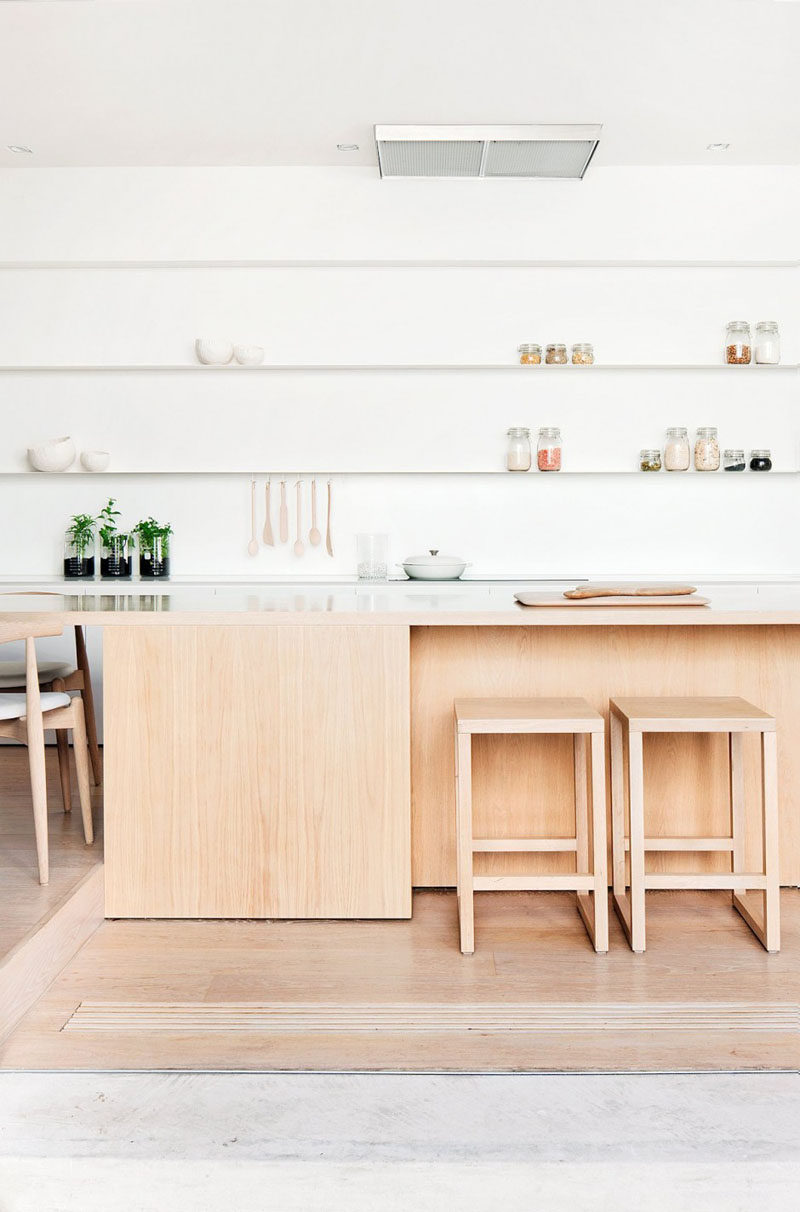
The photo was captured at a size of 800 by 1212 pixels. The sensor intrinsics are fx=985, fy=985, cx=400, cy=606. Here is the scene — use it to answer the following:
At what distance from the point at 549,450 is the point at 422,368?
0.68m

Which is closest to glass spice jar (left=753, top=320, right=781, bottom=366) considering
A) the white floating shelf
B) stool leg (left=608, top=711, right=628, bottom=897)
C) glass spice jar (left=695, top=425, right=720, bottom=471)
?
the white floating shelf

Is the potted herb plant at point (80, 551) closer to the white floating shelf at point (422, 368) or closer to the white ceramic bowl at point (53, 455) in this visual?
the white ceramic bowl at point (53, 455)

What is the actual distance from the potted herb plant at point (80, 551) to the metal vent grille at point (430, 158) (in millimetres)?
2028

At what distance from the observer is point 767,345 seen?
435 centimetres

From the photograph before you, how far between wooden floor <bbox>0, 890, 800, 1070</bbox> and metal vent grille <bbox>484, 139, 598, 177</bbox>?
2.91 metres

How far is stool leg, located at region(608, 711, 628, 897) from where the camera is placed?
2574 millimetres

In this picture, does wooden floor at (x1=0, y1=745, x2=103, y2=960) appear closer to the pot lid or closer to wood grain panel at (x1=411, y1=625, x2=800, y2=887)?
wood grain panel at (x1=411, y1=625, x2=800, y2=887)

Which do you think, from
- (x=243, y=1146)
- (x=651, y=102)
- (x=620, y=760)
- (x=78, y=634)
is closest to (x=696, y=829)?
(x=620, y=760)

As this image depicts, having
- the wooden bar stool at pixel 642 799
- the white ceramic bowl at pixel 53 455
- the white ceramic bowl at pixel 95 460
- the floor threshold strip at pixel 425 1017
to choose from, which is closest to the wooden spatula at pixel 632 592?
the wooden bar stool at pixel 642 799

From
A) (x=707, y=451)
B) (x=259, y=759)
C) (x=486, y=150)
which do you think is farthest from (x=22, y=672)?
(x=707, y=451)

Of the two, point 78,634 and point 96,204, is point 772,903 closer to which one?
point 78,634

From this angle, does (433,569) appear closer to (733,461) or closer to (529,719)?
(733,461)

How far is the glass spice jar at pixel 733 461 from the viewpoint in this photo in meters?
4.38

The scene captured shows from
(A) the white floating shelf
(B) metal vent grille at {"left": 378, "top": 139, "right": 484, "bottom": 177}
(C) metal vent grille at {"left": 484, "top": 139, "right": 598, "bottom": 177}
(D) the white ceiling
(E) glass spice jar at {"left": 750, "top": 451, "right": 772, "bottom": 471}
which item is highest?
(D) the white ceiling
